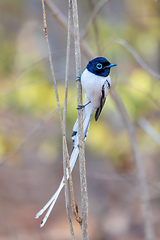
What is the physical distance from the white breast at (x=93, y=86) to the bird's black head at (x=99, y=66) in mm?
25

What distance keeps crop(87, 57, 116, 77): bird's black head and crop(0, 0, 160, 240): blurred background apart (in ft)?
2.14

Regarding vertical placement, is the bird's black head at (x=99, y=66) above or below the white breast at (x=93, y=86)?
above

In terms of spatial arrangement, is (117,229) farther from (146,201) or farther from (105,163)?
(146,201)

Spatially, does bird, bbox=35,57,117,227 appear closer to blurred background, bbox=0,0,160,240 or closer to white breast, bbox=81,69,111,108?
white breast, bbox=81,69,111,108

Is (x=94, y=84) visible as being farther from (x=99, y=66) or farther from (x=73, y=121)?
(x=73, y=121)

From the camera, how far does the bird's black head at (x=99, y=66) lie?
1926mm

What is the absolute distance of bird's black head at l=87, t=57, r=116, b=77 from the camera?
1.93 meters

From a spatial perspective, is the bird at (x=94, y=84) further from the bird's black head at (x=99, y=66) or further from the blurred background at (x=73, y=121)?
the blurred background at (x=73, y=121)

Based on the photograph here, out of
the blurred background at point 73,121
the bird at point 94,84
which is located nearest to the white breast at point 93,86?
the bird at point 94,84

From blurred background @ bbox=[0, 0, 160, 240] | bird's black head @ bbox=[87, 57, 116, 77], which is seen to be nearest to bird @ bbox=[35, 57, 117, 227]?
bird's black head @ bbox=[87, 57, 116, 77]

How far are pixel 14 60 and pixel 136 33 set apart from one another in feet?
4.86

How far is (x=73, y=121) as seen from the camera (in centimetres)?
363

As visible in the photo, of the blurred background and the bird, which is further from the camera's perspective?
the blurred background

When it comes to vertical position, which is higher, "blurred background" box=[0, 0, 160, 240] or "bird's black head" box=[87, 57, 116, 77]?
"blurred background" box=[0, 0, 160, 240]
